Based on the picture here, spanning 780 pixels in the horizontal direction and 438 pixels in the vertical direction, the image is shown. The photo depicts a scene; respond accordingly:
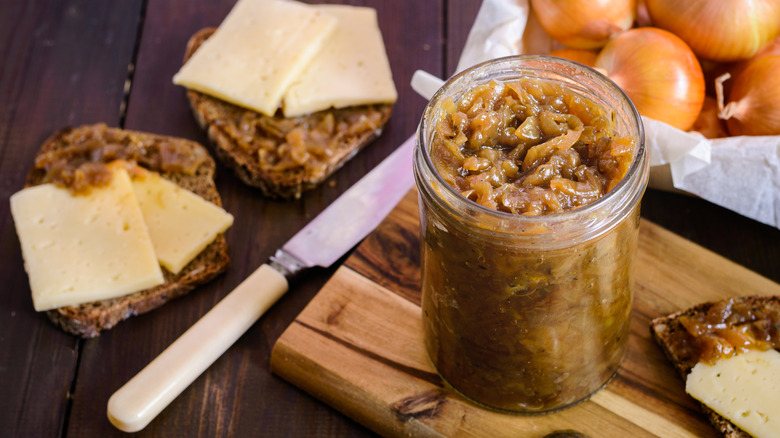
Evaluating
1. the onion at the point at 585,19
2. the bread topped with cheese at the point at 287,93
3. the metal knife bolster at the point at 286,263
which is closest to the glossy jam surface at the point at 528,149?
the onion at the point at 585,19

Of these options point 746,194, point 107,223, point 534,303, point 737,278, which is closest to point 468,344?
point 534,303

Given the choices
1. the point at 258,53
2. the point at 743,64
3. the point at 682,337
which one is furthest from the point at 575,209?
the point at 258,53

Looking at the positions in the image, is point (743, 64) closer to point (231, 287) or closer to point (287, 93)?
point (287, 93)

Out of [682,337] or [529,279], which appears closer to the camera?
[529,279]

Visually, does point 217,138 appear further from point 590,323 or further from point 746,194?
point 746,194

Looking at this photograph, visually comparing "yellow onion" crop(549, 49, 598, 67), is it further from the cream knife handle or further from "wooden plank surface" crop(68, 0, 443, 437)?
the cream knife handle

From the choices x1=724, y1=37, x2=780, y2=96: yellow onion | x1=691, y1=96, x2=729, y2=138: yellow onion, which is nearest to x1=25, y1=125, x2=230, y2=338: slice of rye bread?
x1=691, y1=96, x2=729, y2=138: yellow onion

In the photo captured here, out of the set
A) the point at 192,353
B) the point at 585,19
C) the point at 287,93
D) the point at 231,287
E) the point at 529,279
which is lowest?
the point at 231,287

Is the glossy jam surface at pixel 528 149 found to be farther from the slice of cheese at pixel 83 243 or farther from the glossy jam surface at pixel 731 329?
the slice of cheese at pixel 83 243
